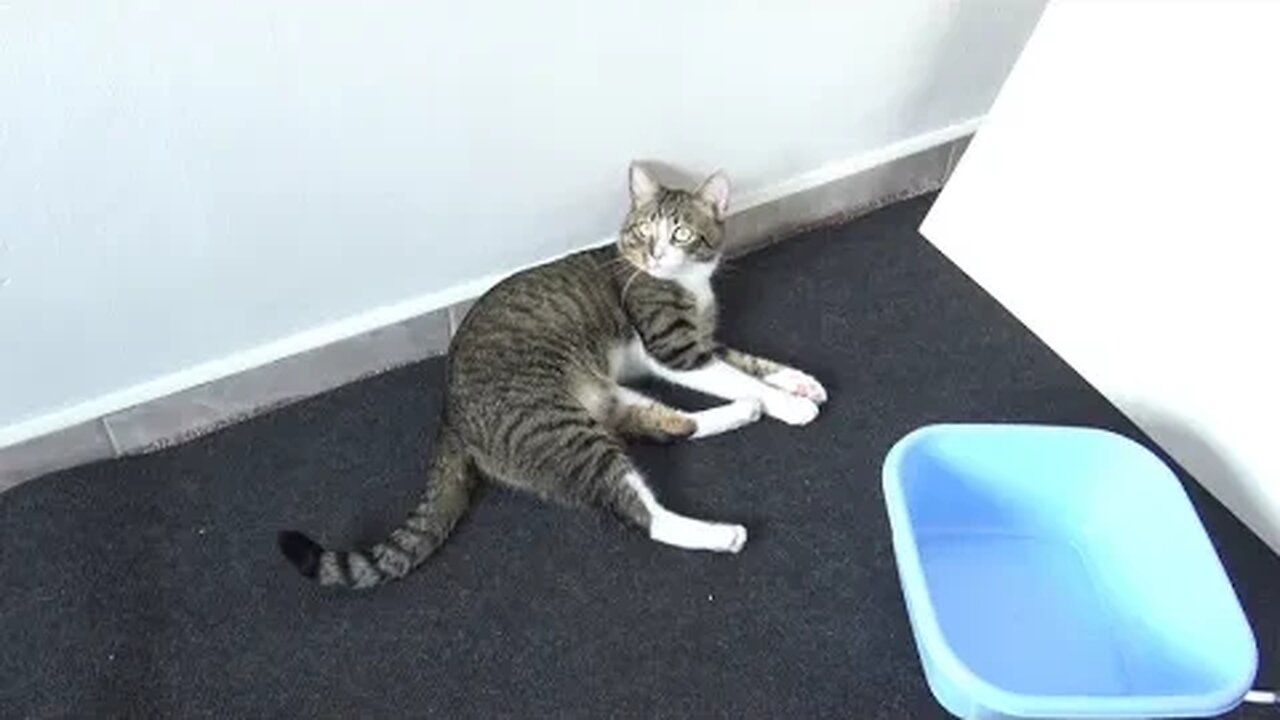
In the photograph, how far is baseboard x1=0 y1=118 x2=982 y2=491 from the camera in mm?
1511

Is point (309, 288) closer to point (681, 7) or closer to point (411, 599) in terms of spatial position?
point (411, 599)

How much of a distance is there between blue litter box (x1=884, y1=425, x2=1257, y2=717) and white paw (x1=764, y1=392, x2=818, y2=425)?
0.21m

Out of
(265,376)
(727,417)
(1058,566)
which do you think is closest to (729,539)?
(727,417)

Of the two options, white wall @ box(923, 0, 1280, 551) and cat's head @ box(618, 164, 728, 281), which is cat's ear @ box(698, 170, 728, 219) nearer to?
cat's head @ box(618, 164, 728, 281)

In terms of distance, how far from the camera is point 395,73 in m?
1.36

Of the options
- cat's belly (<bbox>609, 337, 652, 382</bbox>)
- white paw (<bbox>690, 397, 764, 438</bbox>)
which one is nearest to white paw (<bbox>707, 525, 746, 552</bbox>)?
white paw (<bbox>690, 397, 764, 438</bbox>)

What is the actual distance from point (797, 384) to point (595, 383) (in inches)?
11.3

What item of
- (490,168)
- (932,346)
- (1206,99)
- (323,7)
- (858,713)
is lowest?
(858,713)

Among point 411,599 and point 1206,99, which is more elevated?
point 1206,99

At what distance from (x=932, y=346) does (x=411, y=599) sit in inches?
32.2

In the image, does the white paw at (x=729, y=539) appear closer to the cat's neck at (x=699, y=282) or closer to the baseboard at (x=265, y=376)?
the cat's neck at (x=699, y=282)

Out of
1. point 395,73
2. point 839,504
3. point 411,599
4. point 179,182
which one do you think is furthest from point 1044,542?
point 179,182

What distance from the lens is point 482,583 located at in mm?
1444

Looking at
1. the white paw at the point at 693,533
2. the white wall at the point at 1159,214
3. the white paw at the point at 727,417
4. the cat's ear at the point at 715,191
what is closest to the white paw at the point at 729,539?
the white paw at the point at 693,533
